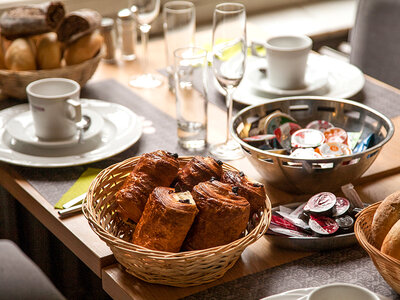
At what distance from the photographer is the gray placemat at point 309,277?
86 cm

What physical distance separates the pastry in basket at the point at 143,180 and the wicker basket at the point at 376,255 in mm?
290

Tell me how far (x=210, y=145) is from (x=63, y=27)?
0.50m

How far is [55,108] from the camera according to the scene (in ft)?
4.09

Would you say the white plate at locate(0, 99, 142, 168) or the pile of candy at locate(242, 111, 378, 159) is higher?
the pile of candy at locate(242, 111, 378, 159)

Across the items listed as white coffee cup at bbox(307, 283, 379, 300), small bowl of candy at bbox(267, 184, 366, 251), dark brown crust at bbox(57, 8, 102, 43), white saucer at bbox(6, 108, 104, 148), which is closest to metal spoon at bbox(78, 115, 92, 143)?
white saucer at bbox(6, 108, 104, 148)

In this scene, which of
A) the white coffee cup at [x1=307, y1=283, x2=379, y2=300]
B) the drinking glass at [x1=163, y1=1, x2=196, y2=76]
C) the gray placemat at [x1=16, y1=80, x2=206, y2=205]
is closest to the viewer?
the white coffee cup at [x1=307, y1=283, x2=379, y2=300]

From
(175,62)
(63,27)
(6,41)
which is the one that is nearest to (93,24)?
(63,27)

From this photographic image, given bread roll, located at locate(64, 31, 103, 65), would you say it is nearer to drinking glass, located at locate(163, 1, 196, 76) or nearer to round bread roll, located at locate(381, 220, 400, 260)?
drinking glass, located at locate(163, 1, 196, 76)

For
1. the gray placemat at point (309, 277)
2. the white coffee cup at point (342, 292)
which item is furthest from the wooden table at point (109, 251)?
the white coffee cup at point (342, 292)

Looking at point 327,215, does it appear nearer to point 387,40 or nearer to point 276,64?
point 276,64

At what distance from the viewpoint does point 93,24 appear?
60.0 inches

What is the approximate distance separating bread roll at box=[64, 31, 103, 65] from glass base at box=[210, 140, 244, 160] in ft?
1.44

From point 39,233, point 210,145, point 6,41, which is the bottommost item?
point 39,233

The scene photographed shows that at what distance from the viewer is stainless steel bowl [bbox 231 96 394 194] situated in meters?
1.03
